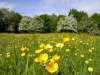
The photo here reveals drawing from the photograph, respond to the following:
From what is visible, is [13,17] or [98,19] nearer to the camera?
[98,19]

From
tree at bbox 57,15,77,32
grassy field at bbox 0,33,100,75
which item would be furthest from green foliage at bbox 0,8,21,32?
grassy field at bbox 0,33,100,75

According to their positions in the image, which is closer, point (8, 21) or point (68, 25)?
point (68, 25)

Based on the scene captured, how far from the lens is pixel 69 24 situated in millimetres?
41188

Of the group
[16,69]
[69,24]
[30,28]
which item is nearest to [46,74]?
[16,69]

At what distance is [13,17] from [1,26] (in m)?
5.86

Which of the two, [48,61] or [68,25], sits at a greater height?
[48,61]

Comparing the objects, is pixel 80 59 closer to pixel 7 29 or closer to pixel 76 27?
pixel 76 27

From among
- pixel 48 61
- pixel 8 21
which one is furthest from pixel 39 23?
pixel 48 61

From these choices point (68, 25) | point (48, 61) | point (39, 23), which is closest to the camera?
point (48, 61)

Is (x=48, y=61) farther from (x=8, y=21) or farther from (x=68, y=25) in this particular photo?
(x=8, y=21)

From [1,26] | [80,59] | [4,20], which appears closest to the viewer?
[80,59]

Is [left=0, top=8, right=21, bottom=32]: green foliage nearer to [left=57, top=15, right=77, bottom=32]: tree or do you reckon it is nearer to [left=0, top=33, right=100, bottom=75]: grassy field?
[left=57, top=15, right=77, bottom=32]: tree

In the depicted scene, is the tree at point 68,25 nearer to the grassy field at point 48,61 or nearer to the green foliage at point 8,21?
the green foliage at point 8,21

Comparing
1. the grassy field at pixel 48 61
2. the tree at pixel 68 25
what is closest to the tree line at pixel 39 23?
the tree at pixel 68 25
